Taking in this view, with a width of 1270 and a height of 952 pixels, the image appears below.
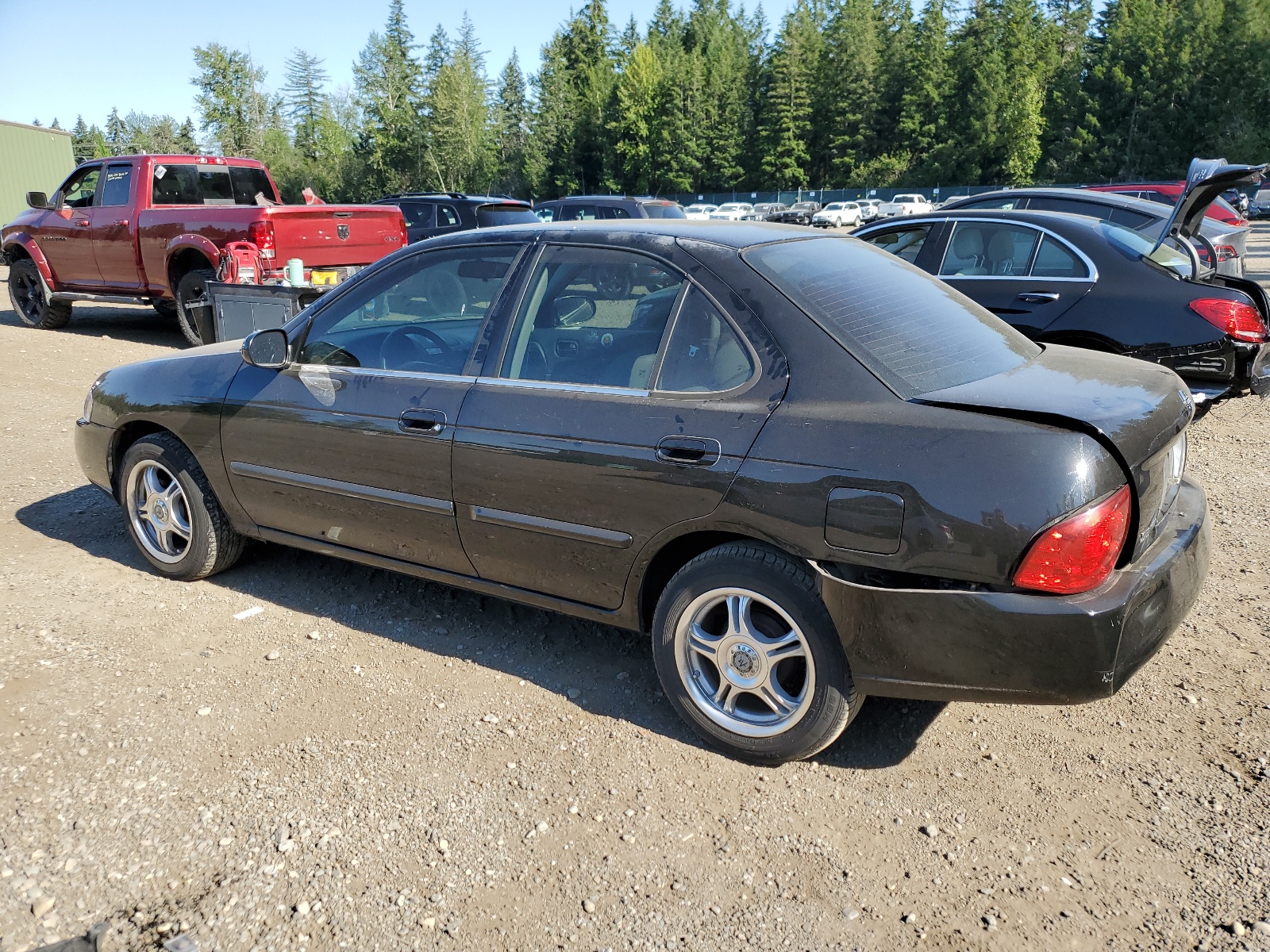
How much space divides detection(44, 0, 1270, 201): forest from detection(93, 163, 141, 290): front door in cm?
6659

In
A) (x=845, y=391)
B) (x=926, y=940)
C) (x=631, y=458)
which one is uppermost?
(x=845, y=391)

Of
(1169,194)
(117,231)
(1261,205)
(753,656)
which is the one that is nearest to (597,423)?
(753,656)

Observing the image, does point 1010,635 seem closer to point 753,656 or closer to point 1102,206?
point 753,656

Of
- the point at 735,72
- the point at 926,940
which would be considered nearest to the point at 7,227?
the point at 926,940

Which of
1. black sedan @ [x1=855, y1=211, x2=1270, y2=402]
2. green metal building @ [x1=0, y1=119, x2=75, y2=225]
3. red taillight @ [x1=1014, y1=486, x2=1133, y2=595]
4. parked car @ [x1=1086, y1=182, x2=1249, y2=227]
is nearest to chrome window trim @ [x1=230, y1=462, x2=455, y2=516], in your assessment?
red taillight @ [x1=1014, y1=486, x2=1133, y2=595]

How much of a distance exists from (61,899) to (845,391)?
2.57 m

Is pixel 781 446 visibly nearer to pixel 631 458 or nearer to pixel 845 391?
pixel 845 391

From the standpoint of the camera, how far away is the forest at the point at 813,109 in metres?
64.7

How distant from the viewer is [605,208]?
15562mm

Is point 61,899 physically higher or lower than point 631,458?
lower

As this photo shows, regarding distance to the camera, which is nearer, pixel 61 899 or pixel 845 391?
pixel 61 899

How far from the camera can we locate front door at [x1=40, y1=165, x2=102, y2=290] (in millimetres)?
12000

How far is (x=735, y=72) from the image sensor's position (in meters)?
87.6

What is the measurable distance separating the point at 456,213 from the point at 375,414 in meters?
12.0
